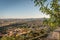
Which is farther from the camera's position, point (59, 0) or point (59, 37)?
point (59, 37)

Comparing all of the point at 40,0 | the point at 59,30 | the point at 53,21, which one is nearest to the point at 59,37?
the point at 59,30

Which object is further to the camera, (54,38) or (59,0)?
(54,38)

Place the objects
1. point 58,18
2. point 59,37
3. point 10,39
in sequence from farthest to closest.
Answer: point 10,39
point 59,37
point 58,18

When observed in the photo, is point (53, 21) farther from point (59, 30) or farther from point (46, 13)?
point (59, 30)

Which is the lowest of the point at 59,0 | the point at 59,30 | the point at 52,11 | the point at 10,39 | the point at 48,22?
the point at 10,39

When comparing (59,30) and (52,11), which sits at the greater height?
(52,11)

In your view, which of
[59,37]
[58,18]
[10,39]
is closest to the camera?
[58,18]

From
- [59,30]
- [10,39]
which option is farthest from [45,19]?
[10,39]

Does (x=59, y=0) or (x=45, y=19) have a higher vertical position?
(x=59, y=0)

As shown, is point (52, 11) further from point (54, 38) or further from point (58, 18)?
point (54, 38)
